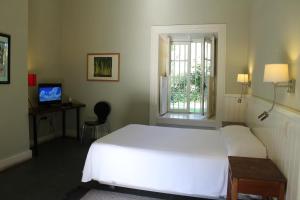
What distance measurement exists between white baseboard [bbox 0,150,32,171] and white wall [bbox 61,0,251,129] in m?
1.68

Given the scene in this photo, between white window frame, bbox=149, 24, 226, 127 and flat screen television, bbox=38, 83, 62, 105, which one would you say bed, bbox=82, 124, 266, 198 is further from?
flat screen television, bbox=38, 83, 62, 105

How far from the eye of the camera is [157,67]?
5.02 metres

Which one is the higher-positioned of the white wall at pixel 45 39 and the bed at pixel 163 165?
the white wall at pixel 45 39

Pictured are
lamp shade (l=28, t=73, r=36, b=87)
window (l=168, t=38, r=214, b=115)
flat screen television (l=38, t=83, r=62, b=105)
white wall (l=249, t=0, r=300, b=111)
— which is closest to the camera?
white wall (l=249, t=0, r=300, b=111)

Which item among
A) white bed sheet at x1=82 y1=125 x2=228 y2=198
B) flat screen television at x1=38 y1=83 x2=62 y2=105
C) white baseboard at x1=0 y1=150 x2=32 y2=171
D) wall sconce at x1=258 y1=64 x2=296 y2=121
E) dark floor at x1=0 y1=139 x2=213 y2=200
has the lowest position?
dark floor at x1=0 y1=139 x2=213 y2=200

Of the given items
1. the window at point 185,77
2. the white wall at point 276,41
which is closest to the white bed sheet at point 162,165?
the white wall at point 276,41

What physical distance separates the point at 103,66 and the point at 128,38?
0.77 m

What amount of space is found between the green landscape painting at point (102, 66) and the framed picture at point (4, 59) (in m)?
1.92

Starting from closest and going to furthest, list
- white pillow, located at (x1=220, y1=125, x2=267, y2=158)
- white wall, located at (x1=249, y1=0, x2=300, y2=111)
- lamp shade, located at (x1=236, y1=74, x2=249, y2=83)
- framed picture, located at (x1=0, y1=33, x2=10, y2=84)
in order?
white wall, located at (x1=249, y1=0, x2=300, y2=111), white pillow, located at (x1=220, y1=125, x2=267, y2=158), framed picture, located at (x1=0, y1=33, x2=10, y2=84), lamp shade, located at (x1=236, y1=74, x2=249, y2=83)

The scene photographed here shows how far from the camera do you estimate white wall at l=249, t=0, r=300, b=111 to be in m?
2.09

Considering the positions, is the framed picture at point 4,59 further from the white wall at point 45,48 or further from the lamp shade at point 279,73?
the lamp shade at point 279,73

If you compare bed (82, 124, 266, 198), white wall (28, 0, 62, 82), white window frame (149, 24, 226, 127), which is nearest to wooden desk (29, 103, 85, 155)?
white wall (28, 0, 62, 82)

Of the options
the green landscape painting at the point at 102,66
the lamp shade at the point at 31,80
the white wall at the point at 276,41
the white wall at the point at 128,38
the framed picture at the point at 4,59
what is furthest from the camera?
the green landscape painting at the point at 102,66

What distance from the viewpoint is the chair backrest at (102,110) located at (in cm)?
518
